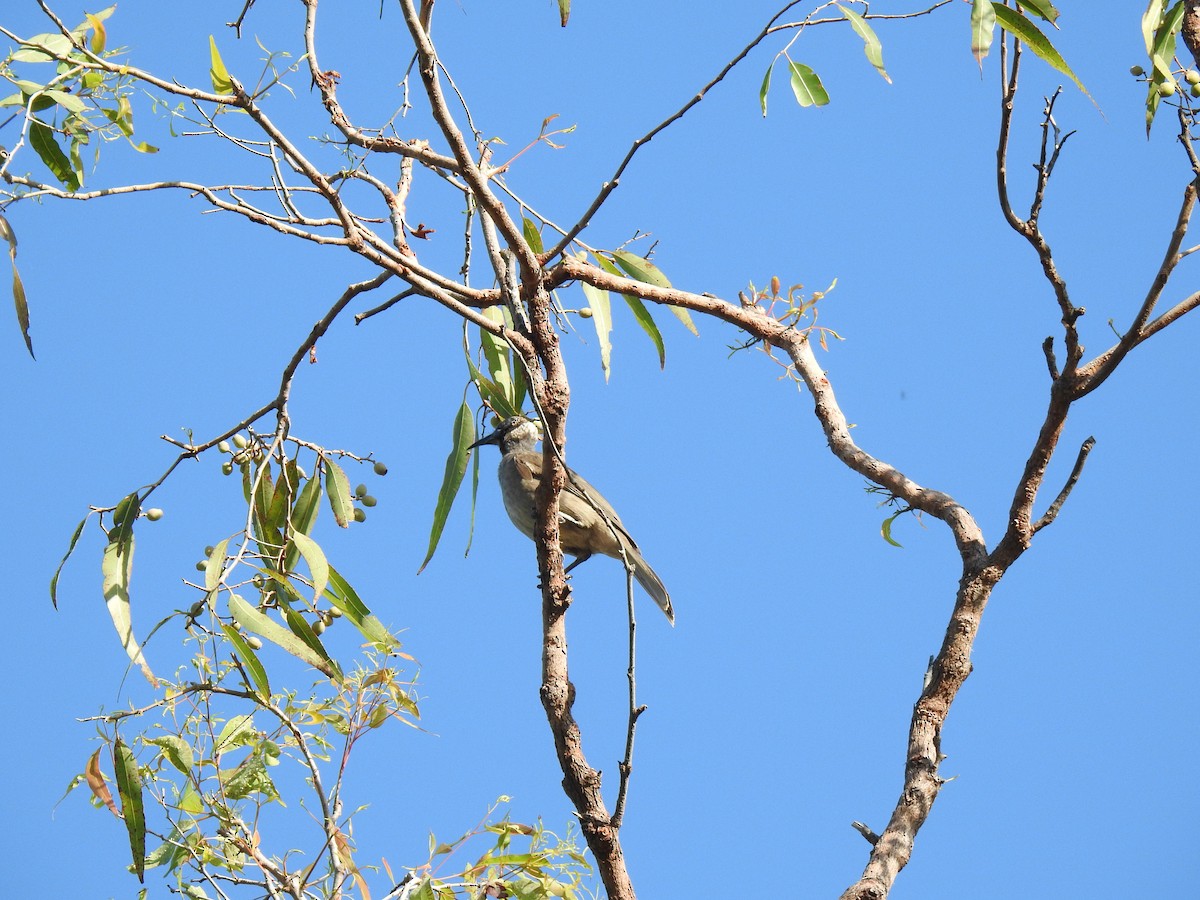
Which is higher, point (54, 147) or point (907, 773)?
point (54, 147)

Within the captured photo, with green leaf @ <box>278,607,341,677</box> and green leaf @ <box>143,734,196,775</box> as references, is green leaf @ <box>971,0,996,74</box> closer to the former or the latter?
green leaf @ <box>278,607,341,677</box>

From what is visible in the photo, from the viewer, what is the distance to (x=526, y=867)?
10.5 feet

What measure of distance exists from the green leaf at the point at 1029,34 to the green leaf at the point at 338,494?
6.95 ft

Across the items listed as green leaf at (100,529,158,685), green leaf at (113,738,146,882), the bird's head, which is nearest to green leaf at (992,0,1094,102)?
green leaf at (100,529,158,685)

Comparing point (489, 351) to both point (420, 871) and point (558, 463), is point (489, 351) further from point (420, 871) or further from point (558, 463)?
point (420, 871)

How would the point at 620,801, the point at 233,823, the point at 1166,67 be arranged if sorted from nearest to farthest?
the point at 620,801 → the point at 1166,67 → the point at 233,823

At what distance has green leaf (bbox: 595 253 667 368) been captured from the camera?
352cm

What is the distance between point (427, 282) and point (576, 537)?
8.45ft

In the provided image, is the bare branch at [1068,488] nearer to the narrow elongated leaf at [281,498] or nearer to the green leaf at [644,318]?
the green leaf at [644,318]

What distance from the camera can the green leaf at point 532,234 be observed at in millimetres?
3494

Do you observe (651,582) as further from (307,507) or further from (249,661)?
(249,661)

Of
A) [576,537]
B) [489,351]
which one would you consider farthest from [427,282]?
[576,537]

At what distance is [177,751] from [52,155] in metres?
1.65

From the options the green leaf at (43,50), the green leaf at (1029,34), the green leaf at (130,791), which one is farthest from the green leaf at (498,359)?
the green leaf at (1029,34)
